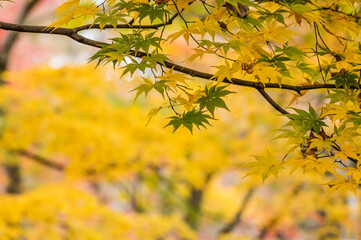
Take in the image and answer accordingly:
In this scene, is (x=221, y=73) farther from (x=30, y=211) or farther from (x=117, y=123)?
(x=117, y=123)

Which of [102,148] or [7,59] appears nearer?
[102,148]

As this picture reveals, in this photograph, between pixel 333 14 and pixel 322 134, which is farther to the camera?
pixel 333 14

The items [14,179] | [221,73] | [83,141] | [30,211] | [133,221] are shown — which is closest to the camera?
[221,73]

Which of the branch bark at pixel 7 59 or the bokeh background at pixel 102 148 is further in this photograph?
the branch bark at pixel 7 59

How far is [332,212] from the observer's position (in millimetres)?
5277

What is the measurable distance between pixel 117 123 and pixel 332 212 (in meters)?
3.22

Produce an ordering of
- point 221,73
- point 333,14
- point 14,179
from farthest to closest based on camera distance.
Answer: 1. point 14,179
2. point 333,14
3. point 221,73

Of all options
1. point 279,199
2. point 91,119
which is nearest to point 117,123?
point 91,119

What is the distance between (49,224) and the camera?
417 cm

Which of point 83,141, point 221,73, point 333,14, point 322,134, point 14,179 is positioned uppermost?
point 333,14

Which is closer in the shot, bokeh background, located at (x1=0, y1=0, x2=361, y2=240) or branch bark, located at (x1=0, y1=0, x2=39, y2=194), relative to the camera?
bokeh background, located at (x1=0, y1=0, x2=361, y2=240)

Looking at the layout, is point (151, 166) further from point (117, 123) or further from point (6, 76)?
point (6, 76)

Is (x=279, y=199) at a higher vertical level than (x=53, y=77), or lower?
lower

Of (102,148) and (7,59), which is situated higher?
(7,59)
